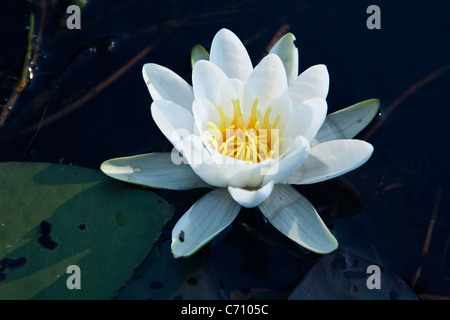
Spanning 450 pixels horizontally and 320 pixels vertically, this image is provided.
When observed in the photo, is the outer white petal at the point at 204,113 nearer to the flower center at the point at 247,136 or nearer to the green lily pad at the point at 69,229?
the flower center at the point at 247,136

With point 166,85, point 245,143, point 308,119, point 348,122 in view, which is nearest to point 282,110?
point 308,119

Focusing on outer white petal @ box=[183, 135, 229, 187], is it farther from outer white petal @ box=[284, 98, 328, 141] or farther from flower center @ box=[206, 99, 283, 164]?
outer white petal @ box=[284, 98, 328, 141]

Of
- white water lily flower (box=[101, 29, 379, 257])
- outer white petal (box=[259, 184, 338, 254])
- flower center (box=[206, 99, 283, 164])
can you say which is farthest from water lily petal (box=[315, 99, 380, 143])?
outer white petal (box=[259, 184, 338, 254])

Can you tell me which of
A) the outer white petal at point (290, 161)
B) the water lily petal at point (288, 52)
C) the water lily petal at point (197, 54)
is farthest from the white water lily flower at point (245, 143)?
the water lily petal at point (197, 54)

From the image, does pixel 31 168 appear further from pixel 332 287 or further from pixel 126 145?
pixel 332 287
